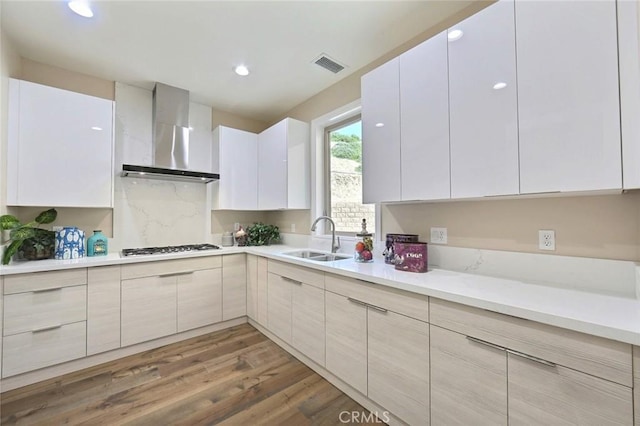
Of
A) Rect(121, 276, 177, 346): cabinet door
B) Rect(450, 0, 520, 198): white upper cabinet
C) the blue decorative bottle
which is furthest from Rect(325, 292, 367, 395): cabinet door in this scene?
the blue decorative bottle

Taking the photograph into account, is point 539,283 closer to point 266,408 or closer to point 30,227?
point 266,408

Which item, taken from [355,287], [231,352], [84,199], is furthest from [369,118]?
[84,199]

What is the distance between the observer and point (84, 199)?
2.23 meters

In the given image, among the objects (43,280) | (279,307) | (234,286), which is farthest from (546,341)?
(43,280)

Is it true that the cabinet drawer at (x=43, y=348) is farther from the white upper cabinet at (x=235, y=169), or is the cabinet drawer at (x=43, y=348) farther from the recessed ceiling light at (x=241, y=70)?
the recessed ceiling light at (x=241, y=70)

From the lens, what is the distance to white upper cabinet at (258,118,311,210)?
285 centimetres

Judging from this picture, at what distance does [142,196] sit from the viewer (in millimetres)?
2805

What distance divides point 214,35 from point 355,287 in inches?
82.5

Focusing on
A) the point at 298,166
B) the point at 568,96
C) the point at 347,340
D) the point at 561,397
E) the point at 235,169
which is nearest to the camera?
the point at 561,397

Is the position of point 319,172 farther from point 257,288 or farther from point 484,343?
point 484,343

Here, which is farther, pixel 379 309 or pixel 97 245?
pixel 97 245

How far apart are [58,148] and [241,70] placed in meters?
1.64

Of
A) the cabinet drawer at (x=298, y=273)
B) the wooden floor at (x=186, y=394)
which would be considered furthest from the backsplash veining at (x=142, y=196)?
the cabinet drawer at (x=298, y=273)

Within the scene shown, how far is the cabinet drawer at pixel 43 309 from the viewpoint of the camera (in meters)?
1.78
